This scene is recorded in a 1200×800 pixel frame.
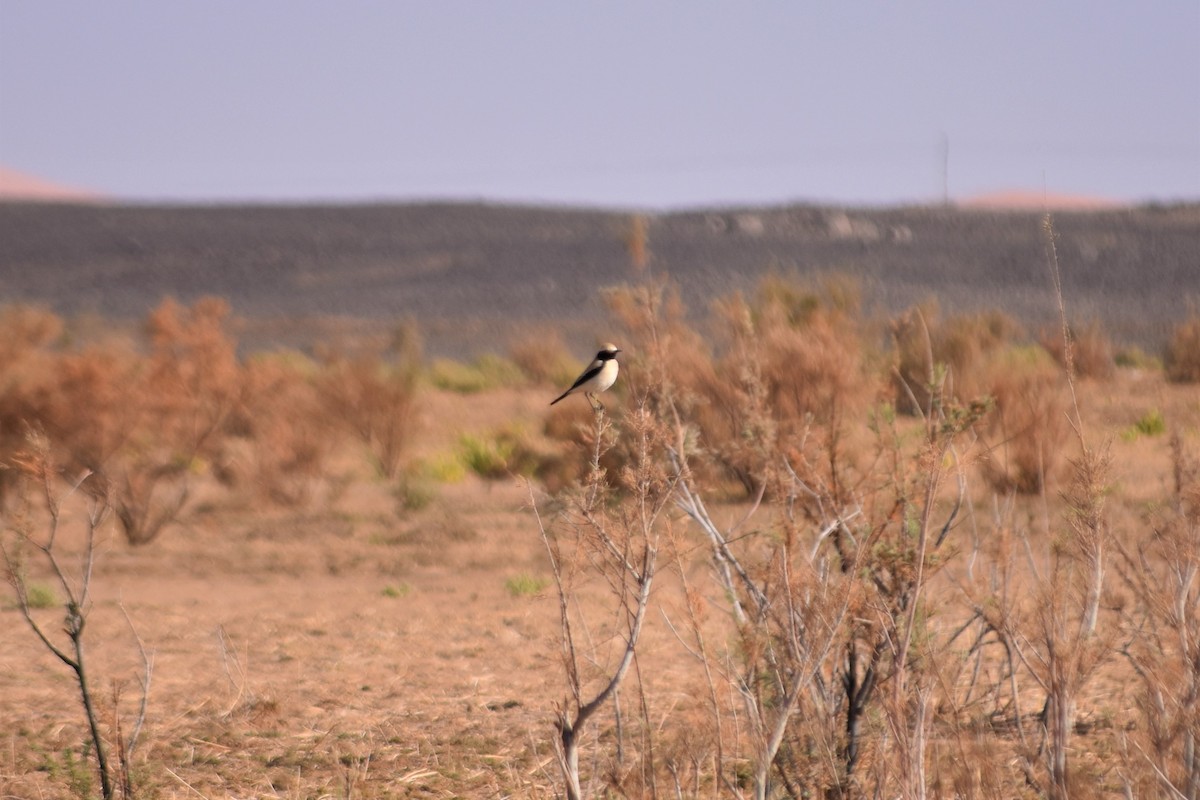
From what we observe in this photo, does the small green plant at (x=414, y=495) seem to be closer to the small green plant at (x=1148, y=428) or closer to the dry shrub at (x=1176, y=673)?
the small green plant at (x=1148, y=428)

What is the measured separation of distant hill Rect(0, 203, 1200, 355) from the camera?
148 ft

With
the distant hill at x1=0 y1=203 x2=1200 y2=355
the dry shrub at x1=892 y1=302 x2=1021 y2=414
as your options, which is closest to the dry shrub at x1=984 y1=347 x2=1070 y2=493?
the dry shrub at x1=892 y1=302 x2=1021 y2=414

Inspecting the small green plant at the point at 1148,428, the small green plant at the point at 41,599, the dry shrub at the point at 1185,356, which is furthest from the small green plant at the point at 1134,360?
the small green plant at the point at 41,599

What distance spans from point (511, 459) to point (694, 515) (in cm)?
1034

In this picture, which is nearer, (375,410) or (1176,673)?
(1176,673)

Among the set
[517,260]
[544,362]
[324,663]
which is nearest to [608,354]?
[324,663]

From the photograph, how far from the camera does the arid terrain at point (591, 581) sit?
157 inches

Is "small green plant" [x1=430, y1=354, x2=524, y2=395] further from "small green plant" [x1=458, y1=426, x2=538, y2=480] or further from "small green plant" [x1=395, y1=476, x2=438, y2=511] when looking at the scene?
"small green plant" [x1=395, y1=476, x2=438, y2=511]

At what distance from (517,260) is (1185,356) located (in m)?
34.2

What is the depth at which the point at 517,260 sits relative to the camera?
5412cm

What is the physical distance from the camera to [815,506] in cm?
498

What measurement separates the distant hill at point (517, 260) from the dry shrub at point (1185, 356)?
50.5 ft

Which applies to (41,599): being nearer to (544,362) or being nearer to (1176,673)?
(1176,673)

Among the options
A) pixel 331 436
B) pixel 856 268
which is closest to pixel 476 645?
pixel 331 436
